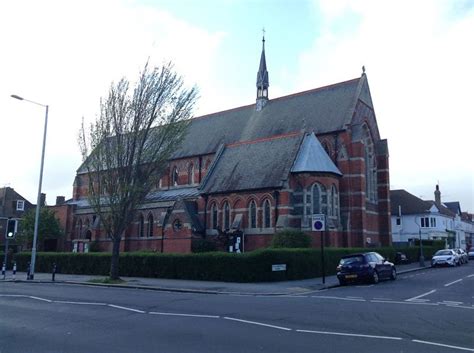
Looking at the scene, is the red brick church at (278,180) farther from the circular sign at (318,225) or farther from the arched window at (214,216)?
the circular sign at (318,225)

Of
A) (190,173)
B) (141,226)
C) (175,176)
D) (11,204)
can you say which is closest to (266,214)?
(141,226)

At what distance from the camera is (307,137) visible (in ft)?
124

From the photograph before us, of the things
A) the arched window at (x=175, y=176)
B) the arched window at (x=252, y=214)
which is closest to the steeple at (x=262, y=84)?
the arched window at (x=175, y=176)

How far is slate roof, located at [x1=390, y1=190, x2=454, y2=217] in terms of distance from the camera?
6336 cm

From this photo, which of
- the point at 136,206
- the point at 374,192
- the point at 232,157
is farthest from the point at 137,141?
the point at 374,192

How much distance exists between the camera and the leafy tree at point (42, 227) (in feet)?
148

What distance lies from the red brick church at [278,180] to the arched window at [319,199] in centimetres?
8

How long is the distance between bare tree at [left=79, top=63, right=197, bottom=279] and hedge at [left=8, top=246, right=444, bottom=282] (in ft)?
10.2

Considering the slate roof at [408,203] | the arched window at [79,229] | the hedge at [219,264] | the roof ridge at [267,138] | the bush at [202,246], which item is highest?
the roof ridge at [267,138]

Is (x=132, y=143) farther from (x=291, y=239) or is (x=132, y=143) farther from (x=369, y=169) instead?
(x=369, y=169)

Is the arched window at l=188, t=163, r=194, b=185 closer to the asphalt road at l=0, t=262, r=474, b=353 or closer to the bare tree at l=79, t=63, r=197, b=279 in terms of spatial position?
the bare tree at l=79, t=63, r=197, b=279

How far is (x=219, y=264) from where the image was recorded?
25219 mm

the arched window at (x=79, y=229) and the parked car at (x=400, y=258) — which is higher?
the arched window at (x=79, y=229)

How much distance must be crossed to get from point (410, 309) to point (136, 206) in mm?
17030
